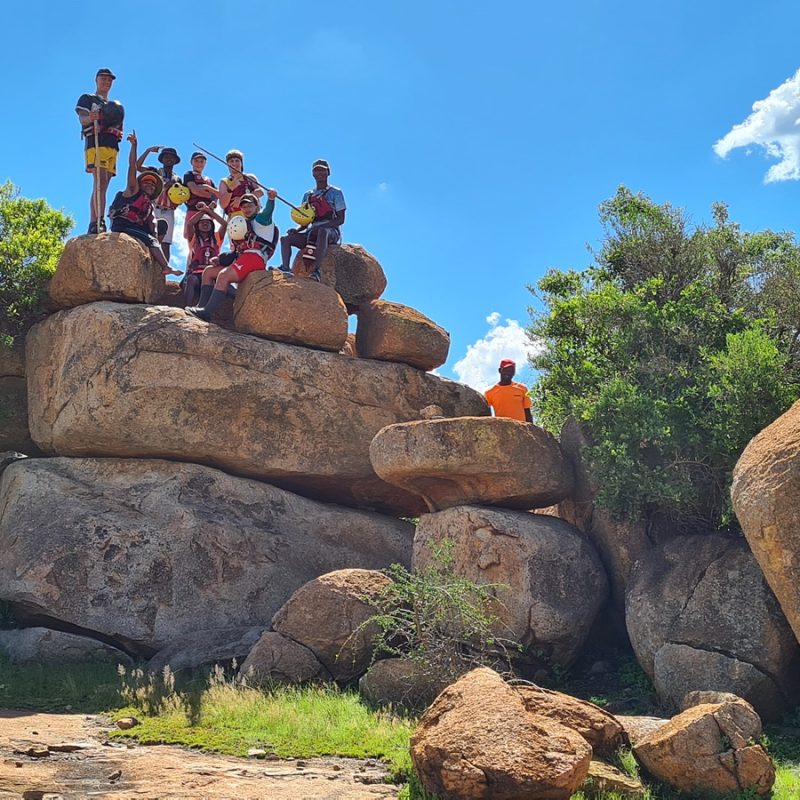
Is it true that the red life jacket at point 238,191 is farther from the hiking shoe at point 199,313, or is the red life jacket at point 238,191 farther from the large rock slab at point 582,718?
the large rock slab at point 582,718

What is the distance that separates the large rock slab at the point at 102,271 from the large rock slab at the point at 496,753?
9.56m

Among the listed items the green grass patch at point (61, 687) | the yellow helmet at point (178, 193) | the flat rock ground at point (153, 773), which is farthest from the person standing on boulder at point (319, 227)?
the flat rock ground at point (153, 773)

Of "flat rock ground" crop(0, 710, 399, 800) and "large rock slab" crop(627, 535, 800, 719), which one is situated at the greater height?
"large rock slab" crop(627, 535, 800, 719)

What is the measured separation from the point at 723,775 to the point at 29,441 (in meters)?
12.5

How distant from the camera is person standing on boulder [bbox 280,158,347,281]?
53.9 feet

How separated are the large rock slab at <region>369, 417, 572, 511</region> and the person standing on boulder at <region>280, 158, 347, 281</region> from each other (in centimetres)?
461

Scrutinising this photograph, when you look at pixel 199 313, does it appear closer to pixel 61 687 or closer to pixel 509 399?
pixel 509 399

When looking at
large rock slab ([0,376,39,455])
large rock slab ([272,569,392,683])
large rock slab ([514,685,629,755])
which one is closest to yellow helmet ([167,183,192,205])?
large rock slab ([0,376,39,455])

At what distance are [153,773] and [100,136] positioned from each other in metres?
11.2

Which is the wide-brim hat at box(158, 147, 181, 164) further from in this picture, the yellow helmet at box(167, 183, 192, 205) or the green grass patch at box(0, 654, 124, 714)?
the green grass patch at box(0, 654, 124, 714)

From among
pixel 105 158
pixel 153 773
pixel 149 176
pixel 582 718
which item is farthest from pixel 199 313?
pixel 582 718

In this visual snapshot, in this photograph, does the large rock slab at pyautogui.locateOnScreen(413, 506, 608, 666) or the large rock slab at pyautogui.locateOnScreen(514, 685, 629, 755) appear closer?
the large rock slab at pyautogui.locateOnScreen(514, 685, 629, 755)

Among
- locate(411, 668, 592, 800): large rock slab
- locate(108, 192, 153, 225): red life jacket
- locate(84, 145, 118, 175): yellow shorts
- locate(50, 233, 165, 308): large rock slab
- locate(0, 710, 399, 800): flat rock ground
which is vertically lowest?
locate(0, 710, 399, 800): flat rock ground

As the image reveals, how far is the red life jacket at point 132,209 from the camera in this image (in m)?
15.3
